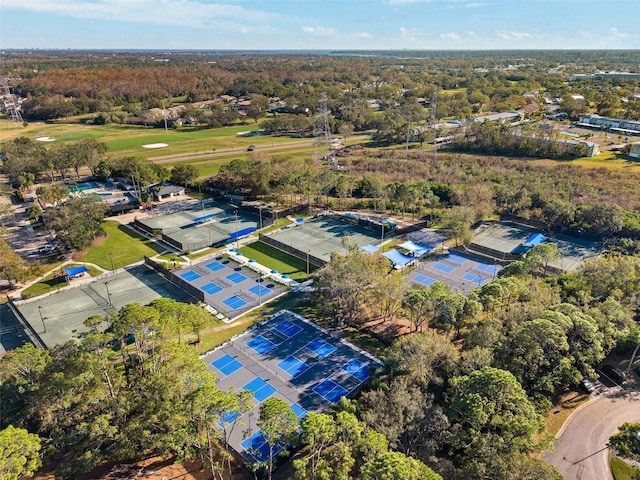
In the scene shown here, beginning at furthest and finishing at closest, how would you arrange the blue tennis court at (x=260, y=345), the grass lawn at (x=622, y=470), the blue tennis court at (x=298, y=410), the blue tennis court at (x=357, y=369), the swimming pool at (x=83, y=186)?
the swimming pool at (x=83, y=186) < the blue tennis court at (x=260, y=345) < the blue tennis court at (x=357, y=369) < the blue tennis court at (x=298, y=410) < the grass lawn at (x=622, y=470)

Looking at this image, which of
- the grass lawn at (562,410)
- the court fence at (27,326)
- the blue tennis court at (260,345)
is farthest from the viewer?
the court fence at (27,326)

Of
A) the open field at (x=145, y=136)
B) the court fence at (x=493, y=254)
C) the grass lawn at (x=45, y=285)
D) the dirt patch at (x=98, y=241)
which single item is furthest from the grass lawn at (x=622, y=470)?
the open field at (x=145, y=136)

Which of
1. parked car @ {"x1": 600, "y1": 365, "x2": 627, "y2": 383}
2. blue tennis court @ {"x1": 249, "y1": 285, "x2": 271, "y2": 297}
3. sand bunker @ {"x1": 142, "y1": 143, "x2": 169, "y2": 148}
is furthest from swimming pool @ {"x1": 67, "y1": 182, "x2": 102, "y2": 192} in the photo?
parked car @ {"x1": 600, "y1": 365, "x2": 627, "y2": 383}

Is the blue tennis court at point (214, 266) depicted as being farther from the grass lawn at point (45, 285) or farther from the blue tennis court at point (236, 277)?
the grass lawn at point (45, 285)

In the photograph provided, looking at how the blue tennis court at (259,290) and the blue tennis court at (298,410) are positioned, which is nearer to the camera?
the blue tennis court at (298,410)

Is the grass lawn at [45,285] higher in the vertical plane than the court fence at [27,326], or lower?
higher

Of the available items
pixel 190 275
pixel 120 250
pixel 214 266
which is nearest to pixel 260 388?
pixel 190 275

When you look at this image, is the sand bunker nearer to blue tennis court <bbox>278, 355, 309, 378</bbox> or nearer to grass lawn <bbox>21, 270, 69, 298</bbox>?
grass lawn <bbox>21, 270, 69, 298</bbox>

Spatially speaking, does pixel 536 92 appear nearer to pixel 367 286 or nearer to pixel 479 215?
pixel 479 215
